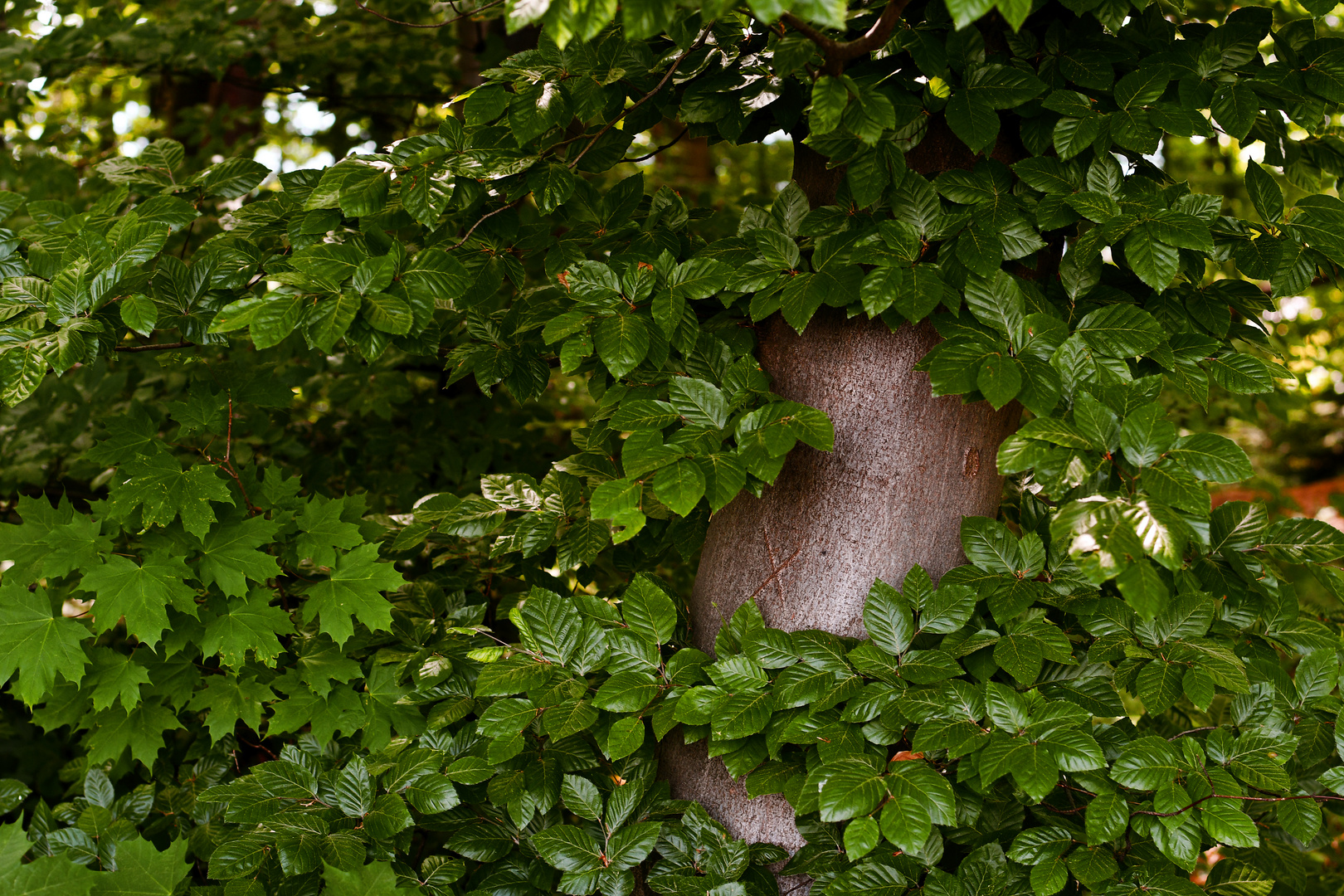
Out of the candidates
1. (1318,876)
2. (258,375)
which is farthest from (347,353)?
(1318,876)

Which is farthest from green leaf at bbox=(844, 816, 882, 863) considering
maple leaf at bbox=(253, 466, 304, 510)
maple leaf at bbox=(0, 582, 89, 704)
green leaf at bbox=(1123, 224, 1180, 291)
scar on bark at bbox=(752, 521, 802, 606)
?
maple leaf at bbox=(0, 582, 89, 704)

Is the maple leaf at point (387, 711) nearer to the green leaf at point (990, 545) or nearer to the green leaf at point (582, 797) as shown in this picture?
the green leaf at point (582, 797)

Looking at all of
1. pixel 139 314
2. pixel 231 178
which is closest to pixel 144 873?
pixel 139 314

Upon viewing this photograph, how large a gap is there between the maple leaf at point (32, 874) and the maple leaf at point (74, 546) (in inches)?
18.0

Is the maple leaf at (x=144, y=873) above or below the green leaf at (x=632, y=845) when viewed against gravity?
above

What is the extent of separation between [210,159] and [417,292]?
6.98 feet

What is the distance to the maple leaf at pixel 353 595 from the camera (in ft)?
5.54

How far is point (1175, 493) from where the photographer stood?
1.11m

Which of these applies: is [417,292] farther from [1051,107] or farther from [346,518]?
[1051,107]

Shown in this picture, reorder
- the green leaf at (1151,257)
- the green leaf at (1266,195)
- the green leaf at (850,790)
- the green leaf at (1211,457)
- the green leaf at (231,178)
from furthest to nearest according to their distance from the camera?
the green leaf at (231,178) < the green leaf at (1266,195) < the green leaf at (1151,257) < the green leaf at (850,790) < the green leaf at (1211,457)

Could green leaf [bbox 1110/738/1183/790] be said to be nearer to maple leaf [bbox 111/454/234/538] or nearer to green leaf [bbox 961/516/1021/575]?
green leaf [bbox 961/516/1021/575]

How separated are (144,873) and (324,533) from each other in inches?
25.6

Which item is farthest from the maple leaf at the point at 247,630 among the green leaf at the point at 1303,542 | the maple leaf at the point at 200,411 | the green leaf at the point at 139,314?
the green leaf at the point at 1303,542

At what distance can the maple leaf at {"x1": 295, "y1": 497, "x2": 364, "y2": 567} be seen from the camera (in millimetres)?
1775
